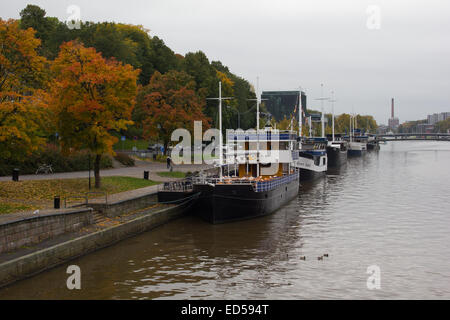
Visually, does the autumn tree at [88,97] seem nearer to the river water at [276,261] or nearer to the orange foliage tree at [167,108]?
the river water at [276,261]

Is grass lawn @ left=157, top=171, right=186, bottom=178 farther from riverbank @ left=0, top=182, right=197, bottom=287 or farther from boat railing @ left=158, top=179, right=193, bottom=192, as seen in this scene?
riverbank @ left=0, top=182, right=197, bottom=287

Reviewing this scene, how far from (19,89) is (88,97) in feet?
17.1

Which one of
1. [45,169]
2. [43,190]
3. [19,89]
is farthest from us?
[45,169]

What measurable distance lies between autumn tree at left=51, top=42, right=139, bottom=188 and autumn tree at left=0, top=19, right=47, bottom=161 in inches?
130

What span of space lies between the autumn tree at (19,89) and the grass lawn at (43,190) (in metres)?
2.79

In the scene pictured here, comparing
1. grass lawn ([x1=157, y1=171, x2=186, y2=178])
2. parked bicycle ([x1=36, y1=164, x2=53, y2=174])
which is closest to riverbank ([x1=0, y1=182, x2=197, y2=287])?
parked bicycle ([x1=36, y1=164, x2=53, y2=174])

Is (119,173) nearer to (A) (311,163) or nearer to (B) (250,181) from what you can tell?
(B) (250,181)

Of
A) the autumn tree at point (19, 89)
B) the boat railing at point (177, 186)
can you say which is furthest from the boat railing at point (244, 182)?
the autumn tree at point (19, 89)

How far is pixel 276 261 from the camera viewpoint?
2633cm

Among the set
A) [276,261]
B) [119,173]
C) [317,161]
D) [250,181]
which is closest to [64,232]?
[276,261]

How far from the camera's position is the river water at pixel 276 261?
21.4 meters

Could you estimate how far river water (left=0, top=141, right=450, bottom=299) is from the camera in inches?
841

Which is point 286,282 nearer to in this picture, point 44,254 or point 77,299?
point 77,299
